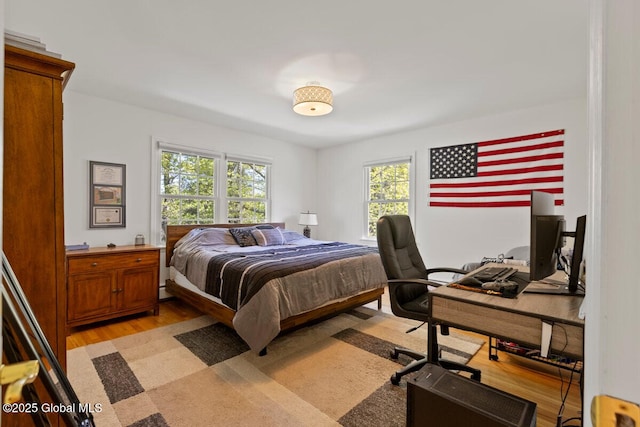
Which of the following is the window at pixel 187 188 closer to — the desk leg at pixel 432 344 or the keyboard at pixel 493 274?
the desk leg at pixel 432 344

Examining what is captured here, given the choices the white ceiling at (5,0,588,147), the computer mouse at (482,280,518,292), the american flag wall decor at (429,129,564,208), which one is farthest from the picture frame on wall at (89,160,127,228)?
the american flag wall decor at (429,129,564,208)

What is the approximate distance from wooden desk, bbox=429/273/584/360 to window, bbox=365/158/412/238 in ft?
11.8

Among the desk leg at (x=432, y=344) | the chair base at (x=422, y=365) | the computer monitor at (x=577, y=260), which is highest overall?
the computer monitor at (x=577, y=260)

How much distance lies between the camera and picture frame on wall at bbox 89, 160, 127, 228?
3.51 meters

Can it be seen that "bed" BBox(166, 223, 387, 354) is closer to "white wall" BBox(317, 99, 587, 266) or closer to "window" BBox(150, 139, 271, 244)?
"window" BBox(150, 139, 271, 244)

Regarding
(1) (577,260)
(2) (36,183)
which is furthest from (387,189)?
(2) (36,183)

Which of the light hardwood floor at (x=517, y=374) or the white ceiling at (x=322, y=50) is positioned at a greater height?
the white ceiling at (x=322, y=50)

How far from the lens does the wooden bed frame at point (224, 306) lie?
278 centimetres

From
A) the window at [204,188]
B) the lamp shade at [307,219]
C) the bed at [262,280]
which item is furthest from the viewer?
the lamp shade at [307,219]

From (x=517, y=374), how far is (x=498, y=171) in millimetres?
2644

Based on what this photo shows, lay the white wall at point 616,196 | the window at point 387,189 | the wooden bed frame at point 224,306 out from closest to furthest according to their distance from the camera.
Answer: the white wall at point 616,196 → the wooden bed frame at point 224,306 → the window at point 387,189

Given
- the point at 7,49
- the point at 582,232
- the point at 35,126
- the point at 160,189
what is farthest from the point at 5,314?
the point at 160,189

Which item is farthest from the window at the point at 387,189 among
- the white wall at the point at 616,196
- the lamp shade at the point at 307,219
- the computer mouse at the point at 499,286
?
the white wall at the point at 616,196

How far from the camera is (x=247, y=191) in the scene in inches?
200
